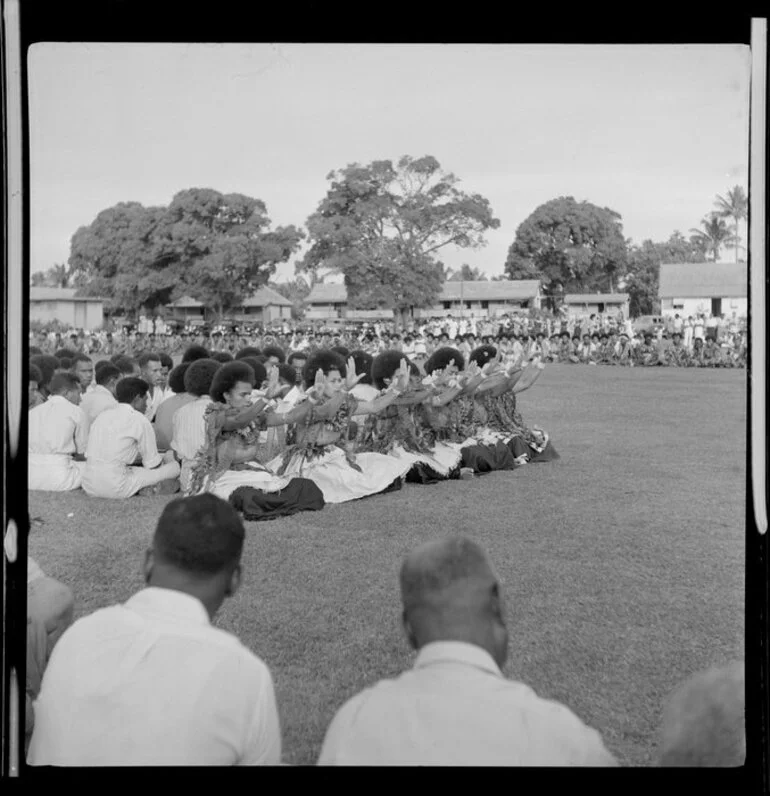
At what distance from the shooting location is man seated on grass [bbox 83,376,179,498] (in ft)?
21.5

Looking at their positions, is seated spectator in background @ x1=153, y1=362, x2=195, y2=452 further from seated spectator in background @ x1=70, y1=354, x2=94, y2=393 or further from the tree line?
the tree line

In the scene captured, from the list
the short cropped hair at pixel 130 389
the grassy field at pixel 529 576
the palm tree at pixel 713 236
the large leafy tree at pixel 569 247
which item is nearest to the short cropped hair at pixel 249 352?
the short cropped hair at pixel 130 389

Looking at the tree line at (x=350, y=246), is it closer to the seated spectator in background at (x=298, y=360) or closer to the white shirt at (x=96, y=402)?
the white shirt at (x=96, y=402)

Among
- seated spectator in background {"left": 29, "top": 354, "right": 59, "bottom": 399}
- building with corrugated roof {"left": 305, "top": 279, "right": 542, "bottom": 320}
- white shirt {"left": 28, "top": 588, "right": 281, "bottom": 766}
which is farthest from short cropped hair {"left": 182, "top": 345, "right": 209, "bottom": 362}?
white shirt {"left": 28, "top": 588, "right": 281, "bottom": 766}

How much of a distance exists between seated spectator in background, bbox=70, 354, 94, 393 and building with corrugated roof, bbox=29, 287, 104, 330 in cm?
323

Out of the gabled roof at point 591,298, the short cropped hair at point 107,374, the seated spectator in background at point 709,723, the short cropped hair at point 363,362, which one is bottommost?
the seated spectator in background at point 709,723

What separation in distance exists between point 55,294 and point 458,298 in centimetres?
234

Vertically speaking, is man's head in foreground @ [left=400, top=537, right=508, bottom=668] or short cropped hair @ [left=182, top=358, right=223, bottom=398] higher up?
short cropped hair @ [left=182, top=358, right=223, bottom=398]

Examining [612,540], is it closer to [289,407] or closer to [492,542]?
[492,542]

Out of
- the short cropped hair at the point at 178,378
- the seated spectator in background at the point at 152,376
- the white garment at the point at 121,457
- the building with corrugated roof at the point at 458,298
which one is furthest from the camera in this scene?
the seated spectator in background at the point at 152,376

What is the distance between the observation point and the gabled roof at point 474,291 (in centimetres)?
461

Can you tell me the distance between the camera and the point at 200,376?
683 centimetres

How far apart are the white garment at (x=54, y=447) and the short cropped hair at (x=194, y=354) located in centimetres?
91

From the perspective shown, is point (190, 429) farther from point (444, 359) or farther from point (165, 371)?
point (444, 359)
